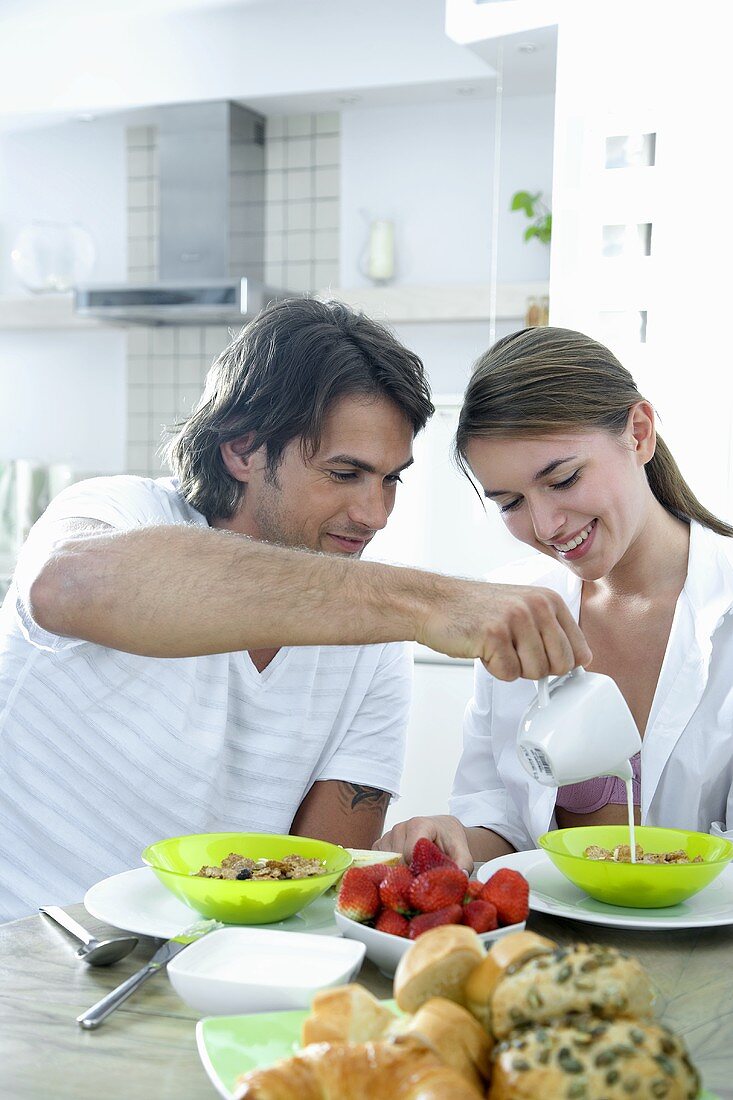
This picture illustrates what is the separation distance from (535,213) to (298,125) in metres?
1.11

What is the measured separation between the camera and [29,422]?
5.05 m

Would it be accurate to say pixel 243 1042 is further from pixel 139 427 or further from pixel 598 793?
pixel 139 427

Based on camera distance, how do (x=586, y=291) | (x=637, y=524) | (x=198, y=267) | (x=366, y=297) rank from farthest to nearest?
(x=198, y=267), (x=366, y=297), (x=586, y=291), (x=637, y=524)

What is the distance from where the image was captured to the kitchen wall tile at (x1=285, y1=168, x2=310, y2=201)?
Answer: 14.9 ft

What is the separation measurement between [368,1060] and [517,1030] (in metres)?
0.09

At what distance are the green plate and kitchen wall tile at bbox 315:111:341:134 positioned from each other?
420 cm

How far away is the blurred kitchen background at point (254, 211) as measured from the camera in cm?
379

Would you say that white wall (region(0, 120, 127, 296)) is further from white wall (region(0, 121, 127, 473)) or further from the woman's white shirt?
the woman's white shirt

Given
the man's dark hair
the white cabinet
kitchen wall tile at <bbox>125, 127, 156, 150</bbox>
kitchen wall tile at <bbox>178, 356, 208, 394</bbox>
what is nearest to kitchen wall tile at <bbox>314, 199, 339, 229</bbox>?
kitchen wall tile at <bbox>178, 356, 208, 394</bbox>

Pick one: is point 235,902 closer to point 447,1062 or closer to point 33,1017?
point 33,1017

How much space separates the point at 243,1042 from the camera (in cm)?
73

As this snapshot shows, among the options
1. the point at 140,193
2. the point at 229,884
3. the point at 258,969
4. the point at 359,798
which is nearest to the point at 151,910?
the point at 229,884

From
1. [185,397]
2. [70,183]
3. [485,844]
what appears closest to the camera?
[485,844]

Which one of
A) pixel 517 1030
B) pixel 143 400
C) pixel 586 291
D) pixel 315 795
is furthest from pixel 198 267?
pixel 517 1030
